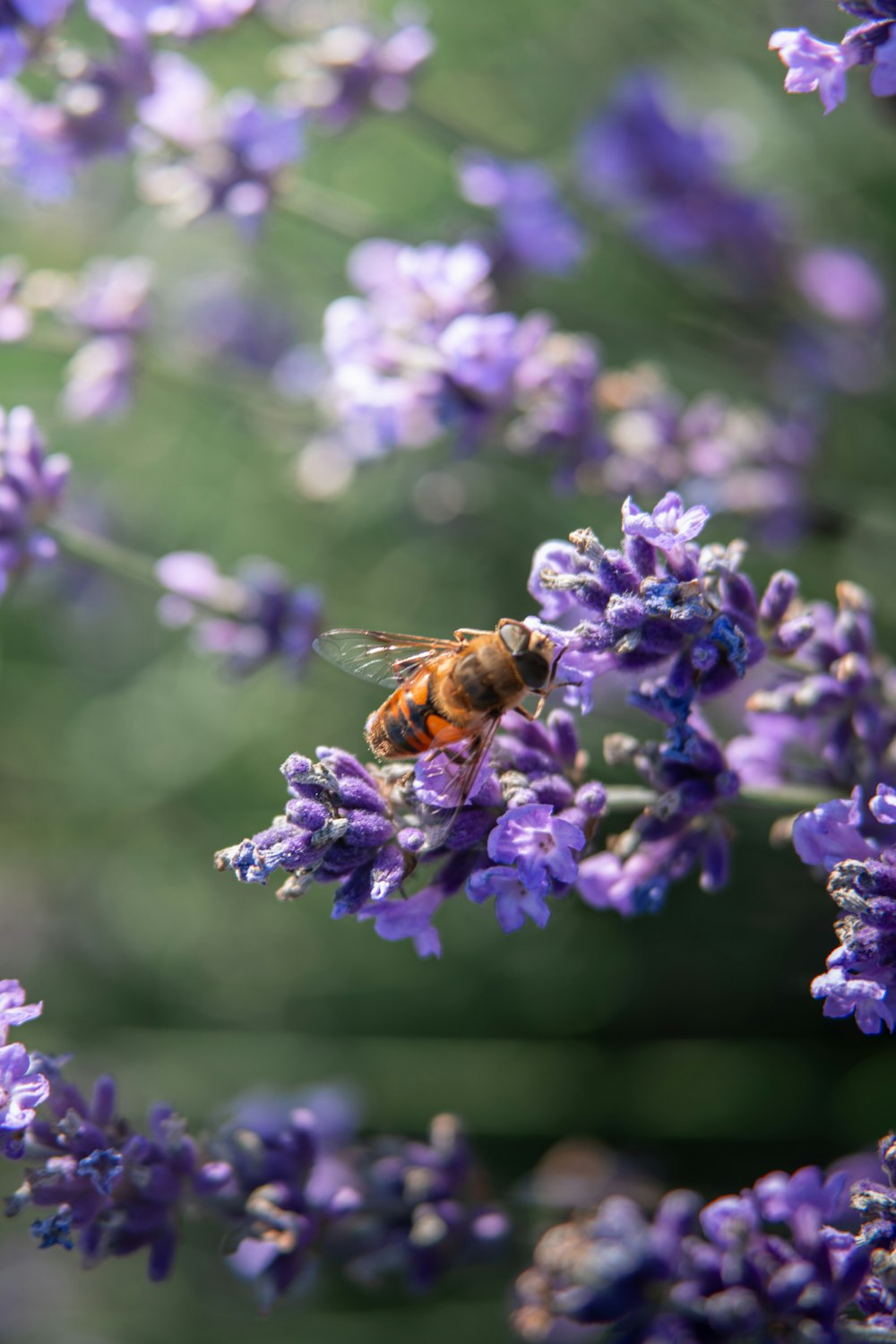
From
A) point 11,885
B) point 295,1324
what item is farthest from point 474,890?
point 11,885

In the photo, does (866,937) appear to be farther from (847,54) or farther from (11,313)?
(11,313)

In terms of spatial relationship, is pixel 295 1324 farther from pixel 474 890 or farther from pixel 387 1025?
pixel 474 890

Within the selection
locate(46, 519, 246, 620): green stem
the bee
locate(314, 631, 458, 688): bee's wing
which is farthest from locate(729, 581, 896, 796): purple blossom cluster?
locate(46, 519, 246, 620): green stem

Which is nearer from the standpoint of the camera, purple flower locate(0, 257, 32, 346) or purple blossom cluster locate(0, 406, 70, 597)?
purple blossom cluster locate(0, 406, 70, 597)

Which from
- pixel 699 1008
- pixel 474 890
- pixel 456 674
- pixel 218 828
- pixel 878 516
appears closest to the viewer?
pixel 474 890

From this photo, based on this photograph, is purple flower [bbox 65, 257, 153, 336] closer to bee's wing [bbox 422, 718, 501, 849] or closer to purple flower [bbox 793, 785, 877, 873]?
bee's wing [bbox 422, 718, 501, 849]
